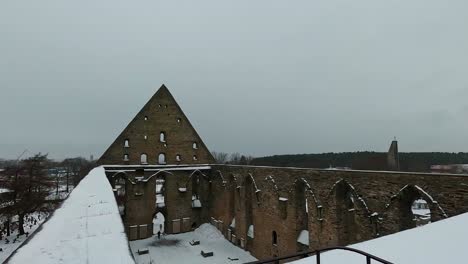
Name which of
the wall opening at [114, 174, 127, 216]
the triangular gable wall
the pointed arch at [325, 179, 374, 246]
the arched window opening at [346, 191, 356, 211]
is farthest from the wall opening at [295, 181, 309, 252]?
the triangular gable wall

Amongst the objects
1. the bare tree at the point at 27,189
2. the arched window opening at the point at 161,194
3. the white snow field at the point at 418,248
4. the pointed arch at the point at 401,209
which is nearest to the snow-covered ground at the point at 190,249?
the arched window opening at the point at 161,194

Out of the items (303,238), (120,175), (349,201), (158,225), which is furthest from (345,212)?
(158,225)

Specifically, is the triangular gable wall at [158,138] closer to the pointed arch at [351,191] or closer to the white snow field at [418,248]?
the pointed arch at [351,191]

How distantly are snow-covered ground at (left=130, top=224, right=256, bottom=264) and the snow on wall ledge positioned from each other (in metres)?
11.2

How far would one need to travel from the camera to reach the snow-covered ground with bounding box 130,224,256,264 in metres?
17.3

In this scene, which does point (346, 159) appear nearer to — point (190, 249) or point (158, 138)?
point (158, 138)

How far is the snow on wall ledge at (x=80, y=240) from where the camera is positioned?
348cm

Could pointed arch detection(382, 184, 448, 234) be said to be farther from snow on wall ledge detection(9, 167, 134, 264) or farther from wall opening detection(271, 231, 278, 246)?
snow on wall ledge detection(9, 167, 134, 264)

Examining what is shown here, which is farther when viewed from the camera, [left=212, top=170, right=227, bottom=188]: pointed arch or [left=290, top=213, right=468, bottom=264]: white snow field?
[left=212, top=170, right=227, bottom=188]: pointed arch

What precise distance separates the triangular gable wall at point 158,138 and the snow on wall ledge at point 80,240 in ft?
58.0

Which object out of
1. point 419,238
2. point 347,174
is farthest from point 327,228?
point 419,238

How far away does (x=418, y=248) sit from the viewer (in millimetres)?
3963

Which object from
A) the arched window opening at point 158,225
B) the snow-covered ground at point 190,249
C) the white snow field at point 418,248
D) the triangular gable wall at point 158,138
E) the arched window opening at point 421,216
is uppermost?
the triangular gable wall at point 158,138

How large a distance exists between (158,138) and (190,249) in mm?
9446
